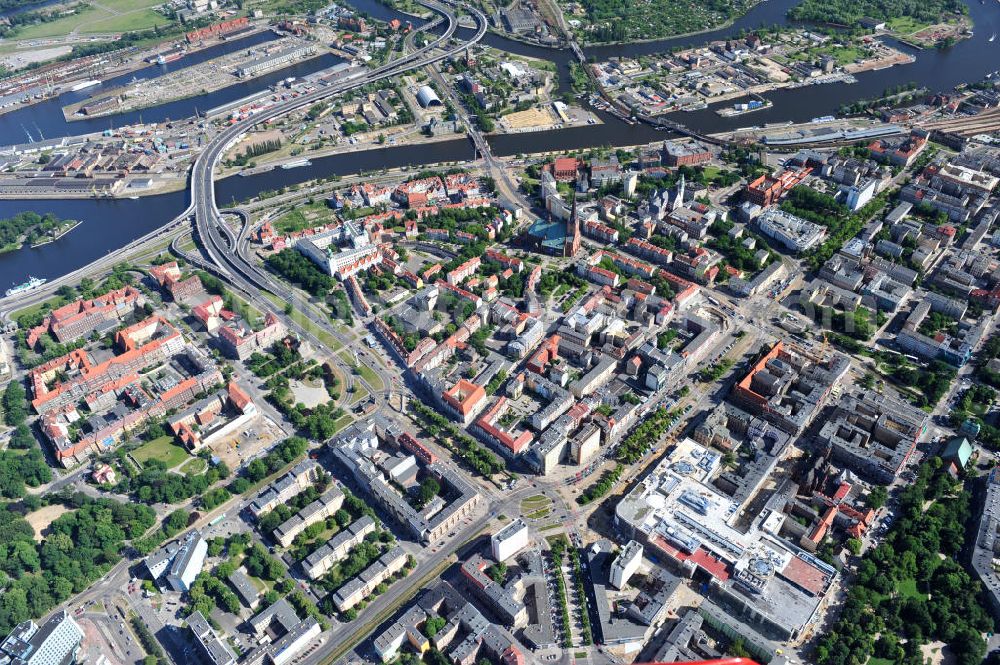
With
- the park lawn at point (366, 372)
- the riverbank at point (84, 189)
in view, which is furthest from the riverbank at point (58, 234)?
the park lawn at point (366, 372)

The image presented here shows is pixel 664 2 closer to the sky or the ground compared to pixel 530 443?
closer to the sky

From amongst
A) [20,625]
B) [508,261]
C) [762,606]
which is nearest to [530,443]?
[762,606]

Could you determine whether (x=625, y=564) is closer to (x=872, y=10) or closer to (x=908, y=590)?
(x=908, y=590)

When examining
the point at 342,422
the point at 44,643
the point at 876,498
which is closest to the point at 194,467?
the point at 342,422

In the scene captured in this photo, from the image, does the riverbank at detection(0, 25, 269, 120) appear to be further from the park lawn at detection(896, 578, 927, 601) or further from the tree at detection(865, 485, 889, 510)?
the park lawn at detection(896, 578, 927, 601)

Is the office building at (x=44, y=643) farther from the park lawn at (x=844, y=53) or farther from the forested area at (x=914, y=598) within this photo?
the park lawn at (x=844, y=53)

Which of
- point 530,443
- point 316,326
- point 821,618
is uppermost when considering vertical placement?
point 316,326

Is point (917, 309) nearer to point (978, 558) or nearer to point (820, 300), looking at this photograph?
point (820, 300)
